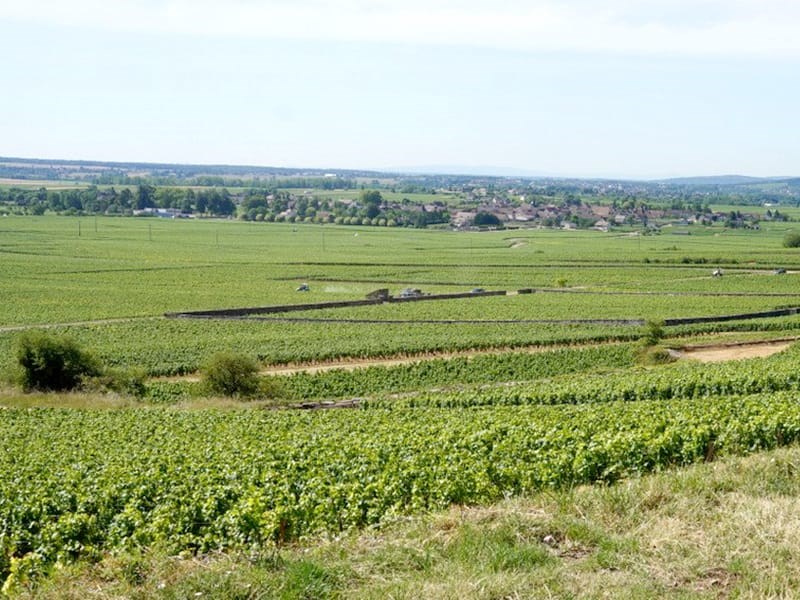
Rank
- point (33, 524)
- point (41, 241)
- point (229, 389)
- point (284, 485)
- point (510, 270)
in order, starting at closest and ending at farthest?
point (33, 524)
point (284, 485)
point (229, 389)
point (510, 270)
point (41, 241)

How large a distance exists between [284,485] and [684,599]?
24.5 feet

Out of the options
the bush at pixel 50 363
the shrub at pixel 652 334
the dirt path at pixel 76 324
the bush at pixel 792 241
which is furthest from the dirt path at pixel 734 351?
the bush at pixel 792 241

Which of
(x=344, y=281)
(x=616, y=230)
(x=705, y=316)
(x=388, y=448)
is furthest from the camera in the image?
(x=616, y=230)

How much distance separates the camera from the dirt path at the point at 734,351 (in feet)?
147

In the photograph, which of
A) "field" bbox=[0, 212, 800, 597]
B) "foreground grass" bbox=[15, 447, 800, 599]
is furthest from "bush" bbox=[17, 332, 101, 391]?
"foreground grass" bbox=[15, 447, 800, 599]

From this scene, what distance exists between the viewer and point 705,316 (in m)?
58.4

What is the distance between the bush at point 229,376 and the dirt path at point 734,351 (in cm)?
2046

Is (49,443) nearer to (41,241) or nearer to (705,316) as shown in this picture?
(705,316)

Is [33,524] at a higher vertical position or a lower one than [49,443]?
higher

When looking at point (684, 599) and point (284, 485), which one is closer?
point (684, 599)

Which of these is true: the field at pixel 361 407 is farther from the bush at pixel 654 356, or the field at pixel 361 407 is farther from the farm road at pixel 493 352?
the bush at pixel 654 356

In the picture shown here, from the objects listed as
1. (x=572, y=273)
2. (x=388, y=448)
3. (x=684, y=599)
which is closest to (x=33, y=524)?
(x=388, y=448)

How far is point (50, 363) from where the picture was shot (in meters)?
38.0

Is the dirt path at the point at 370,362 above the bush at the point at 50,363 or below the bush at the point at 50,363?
below
